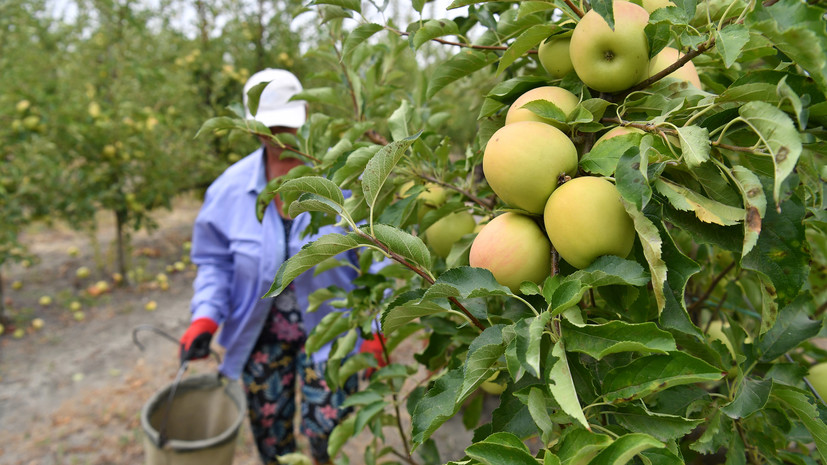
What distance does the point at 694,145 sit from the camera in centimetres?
44

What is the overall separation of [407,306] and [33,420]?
2985 millimetres

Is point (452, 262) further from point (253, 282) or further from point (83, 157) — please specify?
point (83, 157)

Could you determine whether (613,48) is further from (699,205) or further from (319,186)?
(319,186)

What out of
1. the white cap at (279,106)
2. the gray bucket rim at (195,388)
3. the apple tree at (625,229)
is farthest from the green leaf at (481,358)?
the white cap at (279,106)

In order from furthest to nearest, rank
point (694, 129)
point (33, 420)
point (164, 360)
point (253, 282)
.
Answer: point (164, 360), point (33, 420), point (253, 282), point (694, 129)

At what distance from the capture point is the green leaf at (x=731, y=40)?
17.4 inches

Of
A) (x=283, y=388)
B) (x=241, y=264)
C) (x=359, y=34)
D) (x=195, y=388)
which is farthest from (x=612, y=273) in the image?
(x=195, y=388)

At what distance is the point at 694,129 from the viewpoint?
457 millimetres

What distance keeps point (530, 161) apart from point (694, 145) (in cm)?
15

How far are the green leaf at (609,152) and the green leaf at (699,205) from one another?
0.14ft

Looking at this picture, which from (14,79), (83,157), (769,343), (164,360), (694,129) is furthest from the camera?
(83,157)

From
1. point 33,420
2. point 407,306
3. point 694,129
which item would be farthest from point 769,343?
point 33,420

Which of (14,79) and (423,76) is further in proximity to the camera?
(14,79)

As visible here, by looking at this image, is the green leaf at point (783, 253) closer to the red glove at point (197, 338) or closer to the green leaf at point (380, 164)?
the green leaf at point (380, 164)
